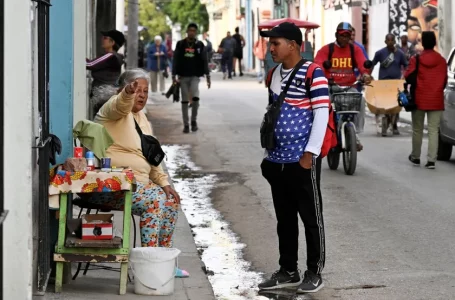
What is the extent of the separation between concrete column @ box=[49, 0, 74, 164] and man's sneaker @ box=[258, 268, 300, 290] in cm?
157

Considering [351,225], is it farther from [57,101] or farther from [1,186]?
[1,186]

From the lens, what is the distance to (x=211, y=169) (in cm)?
1543

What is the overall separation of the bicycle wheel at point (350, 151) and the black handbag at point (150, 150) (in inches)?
249

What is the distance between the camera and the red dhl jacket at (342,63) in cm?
1489

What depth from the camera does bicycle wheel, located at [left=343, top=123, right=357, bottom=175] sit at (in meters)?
14.3

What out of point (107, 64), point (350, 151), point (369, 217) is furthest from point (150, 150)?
point (350, 151)

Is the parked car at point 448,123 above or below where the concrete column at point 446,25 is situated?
below

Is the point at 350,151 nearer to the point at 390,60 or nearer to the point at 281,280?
the point at 281,280

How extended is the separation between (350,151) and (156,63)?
22.5m

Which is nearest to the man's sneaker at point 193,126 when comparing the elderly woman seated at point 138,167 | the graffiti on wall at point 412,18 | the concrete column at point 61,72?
the elderly woman seated at point 138,167

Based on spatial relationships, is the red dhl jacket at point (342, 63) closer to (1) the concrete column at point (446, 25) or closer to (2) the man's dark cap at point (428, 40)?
(2) the man's dark cap at point (428, 40)

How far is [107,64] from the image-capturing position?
1312 cm

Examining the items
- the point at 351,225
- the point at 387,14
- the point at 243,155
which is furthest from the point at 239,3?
the point at 351,225

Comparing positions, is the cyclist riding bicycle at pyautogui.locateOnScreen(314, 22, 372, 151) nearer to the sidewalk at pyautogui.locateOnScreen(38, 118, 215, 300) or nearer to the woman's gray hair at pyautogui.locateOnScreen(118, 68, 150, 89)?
the sidewalk at pyautogui.locateOnScreen(38, 118, 215, 300)
